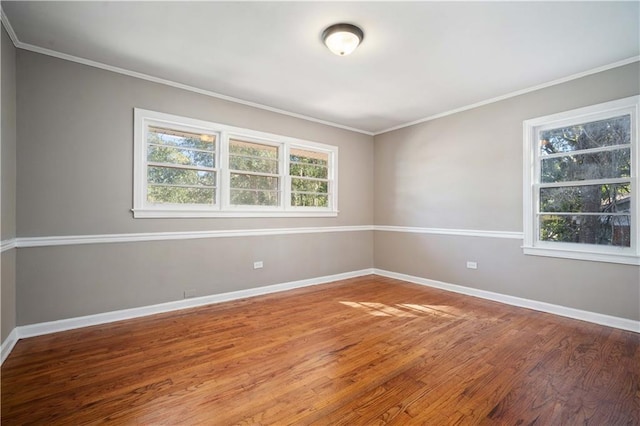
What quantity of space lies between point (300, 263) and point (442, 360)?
272 centimetres

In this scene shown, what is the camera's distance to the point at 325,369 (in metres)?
2.25

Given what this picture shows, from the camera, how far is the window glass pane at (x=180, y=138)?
11.6ft

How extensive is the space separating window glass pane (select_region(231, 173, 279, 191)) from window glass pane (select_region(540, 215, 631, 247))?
3.66 meters

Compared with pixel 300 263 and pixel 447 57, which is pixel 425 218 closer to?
pixel 300 263

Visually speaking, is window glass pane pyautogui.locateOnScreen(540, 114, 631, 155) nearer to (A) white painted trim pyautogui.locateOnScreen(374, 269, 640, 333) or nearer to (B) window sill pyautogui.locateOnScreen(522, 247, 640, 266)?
(B) window sill pyautogui.locateOnScreen(522, 247, 640, 266)

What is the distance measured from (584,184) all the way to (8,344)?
5.93 meters

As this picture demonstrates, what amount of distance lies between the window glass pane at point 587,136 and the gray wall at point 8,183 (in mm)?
5570

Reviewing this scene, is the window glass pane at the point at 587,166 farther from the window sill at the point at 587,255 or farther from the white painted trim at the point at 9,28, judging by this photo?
the white painted trim at the point at 9,28

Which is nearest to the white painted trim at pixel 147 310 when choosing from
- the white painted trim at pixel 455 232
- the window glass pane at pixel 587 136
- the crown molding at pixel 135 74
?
the white painted trim at pixel 455 232

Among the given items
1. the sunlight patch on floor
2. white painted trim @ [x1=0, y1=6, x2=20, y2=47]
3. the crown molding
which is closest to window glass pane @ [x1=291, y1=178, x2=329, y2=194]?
the crown molding

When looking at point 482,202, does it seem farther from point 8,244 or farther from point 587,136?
point 8,244

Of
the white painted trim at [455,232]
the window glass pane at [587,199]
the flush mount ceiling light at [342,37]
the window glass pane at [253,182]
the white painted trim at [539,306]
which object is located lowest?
the white painted trim at [539,306]

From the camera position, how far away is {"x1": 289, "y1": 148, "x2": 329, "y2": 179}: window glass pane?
4785mm

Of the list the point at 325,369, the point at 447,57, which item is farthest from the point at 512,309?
the point at 447,57
